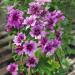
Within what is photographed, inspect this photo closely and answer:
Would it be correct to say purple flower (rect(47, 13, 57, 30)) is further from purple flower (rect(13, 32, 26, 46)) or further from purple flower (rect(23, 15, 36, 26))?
purple flower (rect(13, 32, 26, 46))

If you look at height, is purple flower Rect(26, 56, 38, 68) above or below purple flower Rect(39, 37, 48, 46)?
below

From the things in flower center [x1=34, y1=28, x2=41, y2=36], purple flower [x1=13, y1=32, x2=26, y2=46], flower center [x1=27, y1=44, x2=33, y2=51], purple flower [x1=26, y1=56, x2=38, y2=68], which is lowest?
purple flower [x1=26, y1=56, x2=38, y2=68]

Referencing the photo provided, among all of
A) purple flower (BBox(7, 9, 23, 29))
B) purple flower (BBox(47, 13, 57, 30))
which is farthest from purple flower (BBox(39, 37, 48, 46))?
purple flower (BBox(7, 9, 23, 29))

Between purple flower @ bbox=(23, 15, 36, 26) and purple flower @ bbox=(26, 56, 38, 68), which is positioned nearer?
purple flower @ bbox=(23, 15, 36, 26)

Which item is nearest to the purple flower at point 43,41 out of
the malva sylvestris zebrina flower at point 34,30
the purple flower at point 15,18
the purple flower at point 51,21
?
the malva sylvestris zebrina flower at point 34,30

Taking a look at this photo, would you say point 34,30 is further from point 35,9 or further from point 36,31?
point 35,9

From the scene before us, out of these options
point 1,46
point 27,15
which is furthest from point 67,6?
point 1,46

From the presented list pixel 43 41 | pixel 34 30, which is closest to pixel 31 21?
pixel 34 30

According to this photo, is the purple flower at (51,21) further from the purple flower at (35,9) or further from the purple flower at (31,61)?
the purple flower at (31,61)
